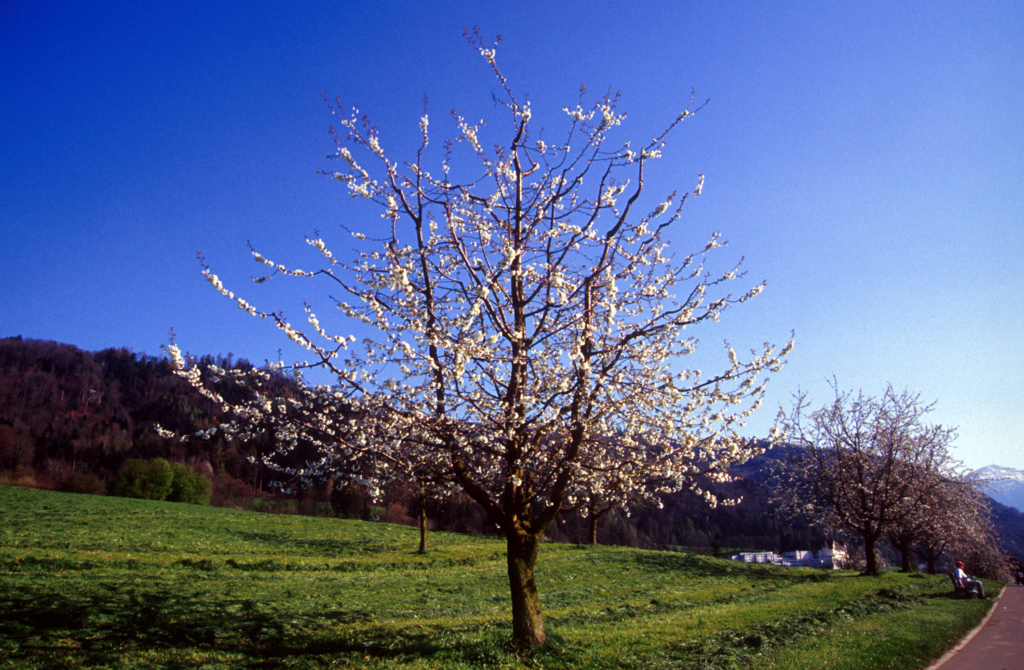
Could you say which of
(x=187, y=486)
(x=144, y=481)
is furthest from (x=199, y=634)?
(x=187, y=486)

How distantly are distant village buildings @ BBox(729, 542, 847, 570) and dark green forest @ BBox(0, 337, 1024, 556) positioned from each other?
14.5 feet

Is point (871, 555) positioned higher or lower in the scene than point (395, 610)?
lower

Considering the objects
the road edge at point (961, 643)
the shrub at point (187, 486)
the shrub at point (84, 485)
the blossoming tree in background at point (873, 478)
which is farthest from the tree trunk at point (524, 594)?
the shrub at point (84, 485)

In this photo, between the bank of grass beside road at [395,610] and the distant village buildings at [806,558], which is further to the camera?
the distant village buildings at [806,558]

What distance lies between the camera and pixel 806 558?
8231cm

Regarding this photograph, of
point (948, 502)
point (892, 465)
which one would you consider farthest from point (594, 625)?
point (948, 502)

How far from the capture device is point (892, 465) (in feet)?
92.0

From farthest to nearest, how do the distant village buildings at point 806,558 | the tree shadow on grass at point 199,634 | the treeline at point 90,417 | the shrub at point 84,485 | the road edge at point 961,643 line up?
the treeline at point 90,417, the distant village buildings at point 806,558, the shrub at point 84,485, the road edge at point 961,643, the tree shadow on grass at point 199,634

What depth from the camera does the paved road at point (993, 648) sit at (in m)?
9.41

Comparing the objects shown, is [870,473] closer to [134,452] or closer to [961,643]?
[961,643]

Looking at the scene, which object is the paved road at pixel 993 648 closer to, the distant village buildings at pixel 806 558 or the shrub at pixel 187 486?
the distant village buildings at pixel 806 558

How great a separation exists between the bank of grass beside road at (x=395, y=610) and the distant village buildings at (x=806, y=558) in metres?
38.4

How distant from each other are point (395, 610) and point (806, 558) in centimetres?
8857

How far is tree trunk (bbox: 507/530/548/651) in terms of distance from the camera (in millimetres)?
8664
